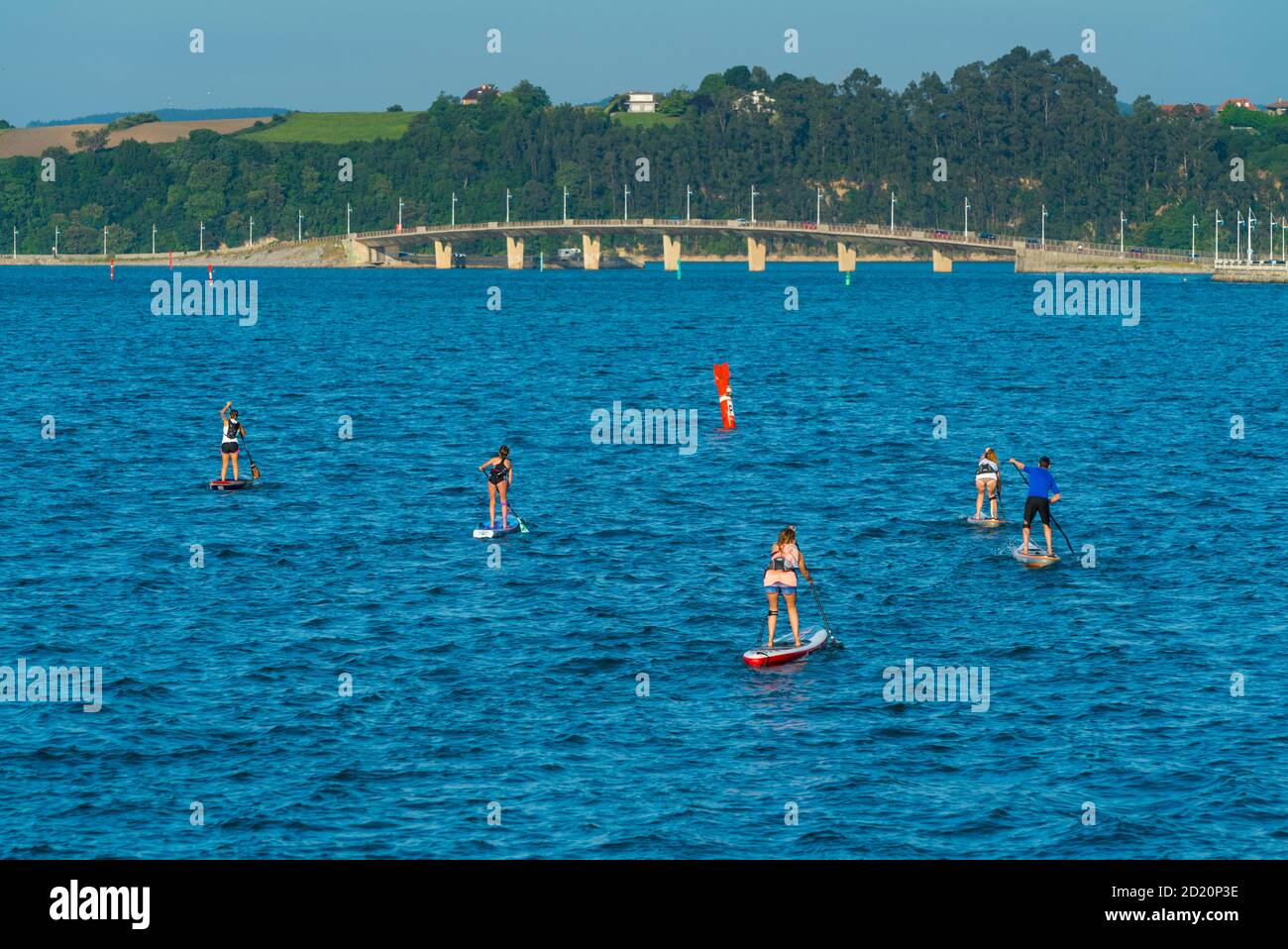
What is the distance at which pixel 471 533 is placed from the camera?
151ft

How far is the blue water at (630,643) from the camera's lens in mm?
23250

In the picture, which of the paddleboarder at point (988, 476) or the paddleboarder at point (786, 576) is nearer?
the paddleboarder at point (786, 576)

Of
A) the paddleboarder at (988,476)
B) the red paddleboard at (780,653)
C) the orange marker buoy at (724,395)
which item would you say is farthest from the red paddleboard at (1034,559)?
the orange marker buoy at (724,395)

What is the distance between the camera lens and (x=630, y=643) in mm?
32844

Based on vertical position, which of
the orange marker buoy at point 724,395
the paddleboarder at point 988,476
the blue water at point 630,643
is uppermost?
the orange marker buoy at point 724,395

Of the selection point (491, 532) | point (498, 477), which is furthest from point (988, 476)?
point (491, 532)

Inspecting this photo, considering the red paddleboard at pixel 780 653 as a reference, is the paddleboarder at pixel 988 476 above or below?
above

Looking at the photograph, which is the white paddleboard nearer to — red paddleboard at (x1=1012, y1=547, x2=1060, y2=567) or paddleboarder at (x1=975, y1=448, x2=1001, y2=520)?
paddleboarder at (x1=975, y1=448, x2=1001, y2=520)

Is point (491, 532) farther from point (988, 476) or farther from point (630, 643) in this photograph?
point (988, 476)

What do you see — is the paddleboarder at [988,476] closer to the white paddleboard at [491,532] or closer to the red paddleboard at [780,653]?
the white paddleboard at [491,532]

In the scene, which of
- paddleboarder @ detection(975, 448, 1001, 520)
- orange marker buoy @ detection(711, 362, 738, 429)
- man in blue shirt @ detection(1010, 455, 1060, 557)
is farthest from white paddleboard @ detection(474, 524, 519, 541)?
orange marker buoy @ detection(711, 362, 738, 429)

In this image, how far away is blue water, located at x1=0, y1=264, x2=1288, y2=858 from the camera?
76.3 ft

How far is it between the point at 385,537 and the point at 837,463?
72.3 ft
